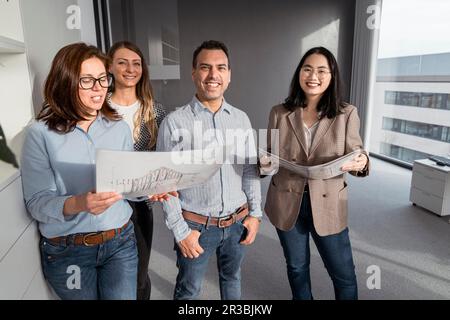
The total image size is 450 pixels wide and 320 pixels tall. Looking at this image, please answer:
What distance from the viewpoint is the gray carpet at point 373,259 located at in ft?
6.75

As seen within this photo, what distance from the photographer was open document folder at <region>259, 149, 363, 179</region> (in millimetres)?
1270

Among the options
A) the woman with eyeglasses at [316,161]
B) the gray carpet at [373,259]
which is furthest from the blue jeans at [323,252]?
the gray carpet at [373,259]

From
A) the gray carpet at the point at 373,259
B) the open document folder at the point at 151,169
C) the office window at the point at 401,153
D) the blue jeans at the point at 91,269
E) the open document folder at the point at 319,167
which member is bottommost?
the gray carpet at the point at 373,259

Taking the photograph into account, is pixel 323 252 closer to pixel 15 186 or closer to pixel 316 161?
pixel 316 161

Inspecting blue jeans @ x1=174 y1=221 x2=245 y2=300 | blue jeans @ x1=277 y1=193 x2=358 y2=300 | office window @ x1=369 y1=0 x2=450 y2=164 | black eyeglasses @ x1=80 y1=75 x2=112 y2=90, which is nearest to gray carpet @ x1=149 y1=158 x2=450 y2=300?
blue jeans @ x1=277 y1=193 x2=358 y2=300

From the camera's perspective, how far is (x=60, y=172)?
39.0 inches

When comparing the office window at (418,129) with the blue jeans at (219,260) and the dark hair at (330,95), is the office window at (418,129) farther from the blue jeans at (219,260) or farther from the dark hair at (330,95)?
the blue jeans at (219,260)

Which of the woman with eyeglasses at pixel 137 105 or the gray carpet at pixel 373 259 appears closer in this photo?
the woman with eyeglasses at pixel 137 105

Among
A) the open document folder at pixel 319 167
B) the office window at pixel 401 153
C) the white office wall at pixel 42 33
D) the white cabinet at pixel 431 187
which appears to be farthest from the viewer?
the office window at pixel 401 153

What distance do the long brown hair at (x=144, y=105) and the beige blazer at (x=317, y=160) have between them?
0.55 m

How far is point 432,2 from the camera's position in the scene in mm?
4258

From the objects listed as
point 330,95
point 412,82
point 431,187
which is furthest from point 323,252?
point 412,82

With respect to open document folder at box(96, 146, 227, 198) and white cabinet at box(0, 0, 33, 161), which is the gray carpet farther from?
white cabinet at box(0, 0, 33, 161)

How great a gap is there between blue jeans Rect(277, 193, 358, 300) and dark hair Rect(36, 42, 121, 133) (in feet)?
3.23
